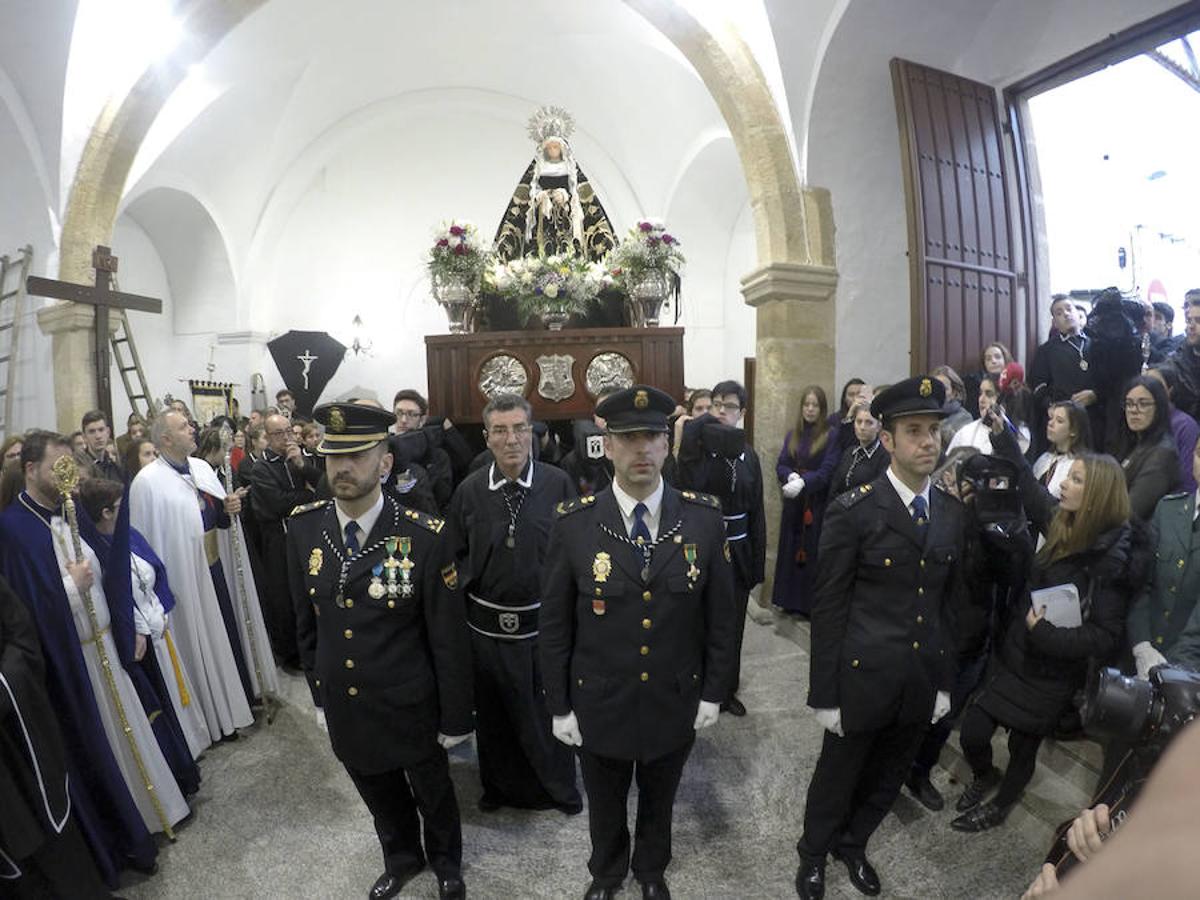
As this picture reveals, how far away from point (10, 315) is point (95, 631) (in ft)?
21.4

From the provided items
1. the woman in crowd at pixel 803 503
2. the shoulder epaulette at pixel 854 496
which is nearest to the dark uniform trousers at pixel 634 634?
the shoulder epaulette at pixel 854 496

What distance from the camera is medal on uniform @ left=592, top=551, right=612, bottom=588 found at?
242 cm

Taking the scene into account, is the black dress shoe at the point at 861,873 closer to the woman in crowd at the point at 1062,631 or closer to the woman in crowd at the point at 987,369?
the woman in crowd at the point at 1062,631

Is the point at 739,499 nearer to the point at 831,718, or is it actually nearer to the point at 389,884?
the point at 831,718

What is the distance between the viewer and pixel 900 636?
2.57 m

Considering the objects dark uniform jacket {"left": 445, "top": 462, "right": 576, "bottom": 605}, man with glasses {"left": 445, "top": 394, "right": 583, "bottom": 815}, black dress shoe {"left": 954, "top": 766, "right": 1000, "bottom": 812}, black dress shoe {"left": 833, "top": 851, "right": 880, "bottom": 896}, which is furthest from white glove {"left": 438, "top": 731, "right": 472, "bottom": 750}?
black dress shoe {"left": 954, "top": 766, "right": 1000, "bottom": 812}

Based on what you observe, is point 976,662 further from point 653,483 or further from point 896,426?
point 653,483

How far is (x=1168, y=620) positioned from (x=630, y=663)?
220 centimetres

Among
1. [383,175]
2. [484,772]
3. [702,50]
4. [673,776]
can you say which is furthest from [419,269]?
[673,776]

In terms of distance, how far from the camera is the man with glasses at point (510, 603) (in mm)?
3229

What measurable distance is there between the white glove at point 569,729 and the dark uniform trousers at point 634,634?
0.8 inches

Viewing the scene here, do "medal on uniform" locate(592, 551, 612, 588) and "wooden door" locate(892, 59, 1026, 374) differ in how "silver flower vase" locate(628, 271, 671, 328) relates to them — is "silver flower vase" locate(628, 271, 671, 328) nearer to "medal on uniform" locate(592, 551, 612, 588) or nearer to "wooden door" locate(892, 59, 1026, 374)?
"wooden door" locate(892, 59, 1026, 374)

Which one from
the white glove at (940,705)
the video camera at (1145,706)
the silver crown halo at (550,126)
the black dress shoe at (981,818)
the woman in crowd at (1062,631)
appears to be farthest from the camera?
the silver crown halo at (550,126)

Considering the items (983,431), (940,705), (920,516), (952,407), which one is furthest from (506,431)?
(952,407)
